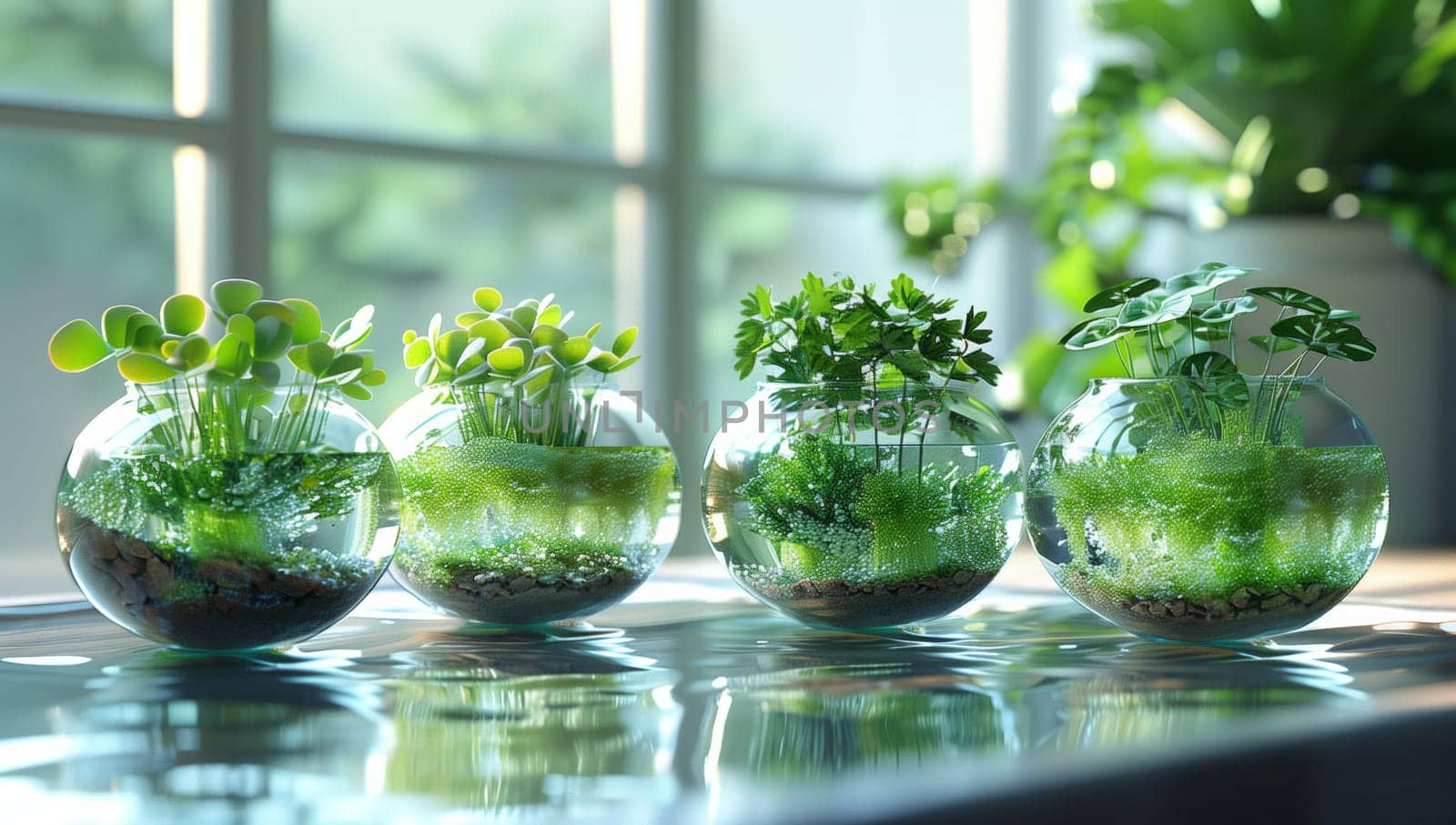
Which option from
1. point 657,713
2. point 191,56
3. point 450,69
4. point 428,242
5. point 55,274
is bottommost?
point 657,713

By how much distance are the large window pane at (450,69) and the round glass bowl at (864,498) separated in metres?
2.05

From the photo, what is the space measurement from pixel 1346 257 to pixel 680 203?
4.81ft

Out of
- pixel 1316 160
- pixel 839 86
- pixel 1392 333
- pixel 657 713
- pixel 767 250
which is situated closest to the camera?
pixel 657 713

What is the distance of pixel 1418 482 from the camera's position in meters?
1.75

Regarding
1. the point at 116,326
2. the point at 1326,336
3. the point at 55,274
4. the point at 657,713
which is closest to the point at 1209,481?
the point at 1326,336

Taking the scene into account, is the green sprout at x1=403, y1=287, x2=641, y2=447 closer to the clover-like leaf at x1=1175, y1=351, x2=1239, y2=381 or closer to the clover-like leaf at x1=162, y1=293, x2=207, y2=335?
the clover-like leaf at x1=162, y1=293, x2=207, y2=335

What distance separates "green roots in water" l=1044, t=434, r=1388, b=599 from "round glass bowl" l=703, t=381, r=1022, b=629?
2.4 inches

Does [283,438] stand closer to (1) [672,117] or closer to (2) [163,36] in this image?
(2) [163,36]

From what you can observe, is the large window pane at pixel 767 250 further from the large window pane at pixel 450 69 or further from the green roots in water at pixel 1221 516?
the green roots in water at pixel 1221 516

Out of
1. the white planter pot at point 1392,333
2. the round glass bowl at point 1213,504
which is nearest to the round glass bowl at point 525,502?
the round glass bowl at point 1213,504

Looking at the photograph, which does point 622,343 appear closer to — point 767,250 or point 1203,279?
point 1203,279

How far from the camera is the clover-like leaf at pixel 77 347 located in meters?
0.67

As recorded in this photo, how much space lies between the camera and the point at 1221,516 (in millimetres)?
662

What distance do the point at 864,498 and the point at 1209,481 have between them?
0.17 metres
